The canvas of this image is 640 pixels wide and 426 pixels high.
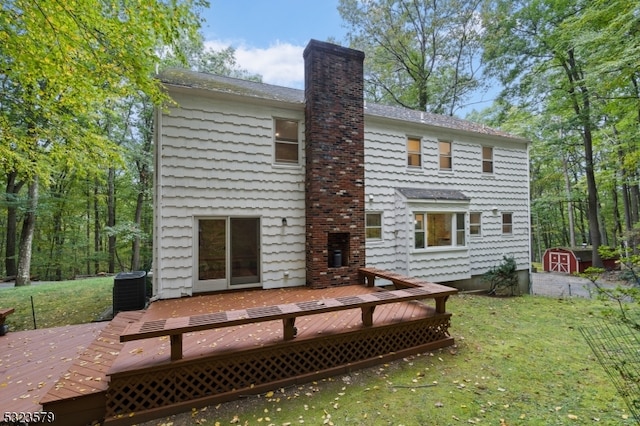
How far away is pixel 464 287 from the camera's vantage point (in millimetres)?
9648

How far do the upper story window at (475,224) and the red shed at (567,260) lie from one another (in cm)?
1161

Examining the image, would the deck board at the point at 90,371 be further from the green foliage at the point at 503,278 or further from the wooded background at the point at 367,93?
the green foliage at the point at 503,278

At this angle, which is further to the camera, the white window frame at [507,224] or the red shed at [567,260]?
the red shed at [567,260]

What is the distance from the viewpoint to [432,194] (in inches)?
352

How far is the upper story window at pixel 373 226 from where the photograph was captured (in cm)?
852

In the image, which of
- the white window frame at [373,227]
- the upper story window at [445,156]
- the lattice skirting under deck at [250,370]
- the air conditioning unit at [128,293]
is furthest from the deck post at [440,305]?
the air conditioning unit at [128,293]

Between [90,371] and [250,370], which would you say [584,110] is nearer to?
[250,370]

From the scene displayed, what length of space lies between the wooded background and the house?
5.09ft

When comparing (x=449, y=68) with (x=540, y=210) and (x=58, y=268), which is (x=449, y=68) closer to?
(x=540, y=210)

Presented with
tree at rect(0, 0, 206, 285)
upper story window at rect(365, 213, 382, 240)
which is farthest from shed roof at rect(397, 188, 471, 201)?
tree at rect(0, 0, 206, 285)

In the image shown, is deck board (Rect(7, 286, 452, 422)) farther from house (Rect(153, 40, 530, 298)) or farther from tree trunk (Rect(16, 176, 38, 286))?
tree trunk (Rect(16, 176, 38, 286))

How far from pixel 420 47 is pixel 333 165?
46.9 feet

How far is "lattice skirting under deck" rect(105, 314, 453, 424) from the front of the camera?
10.6ft

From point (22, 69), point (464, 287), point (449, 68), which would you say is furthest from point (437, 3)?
point (22, 69)
